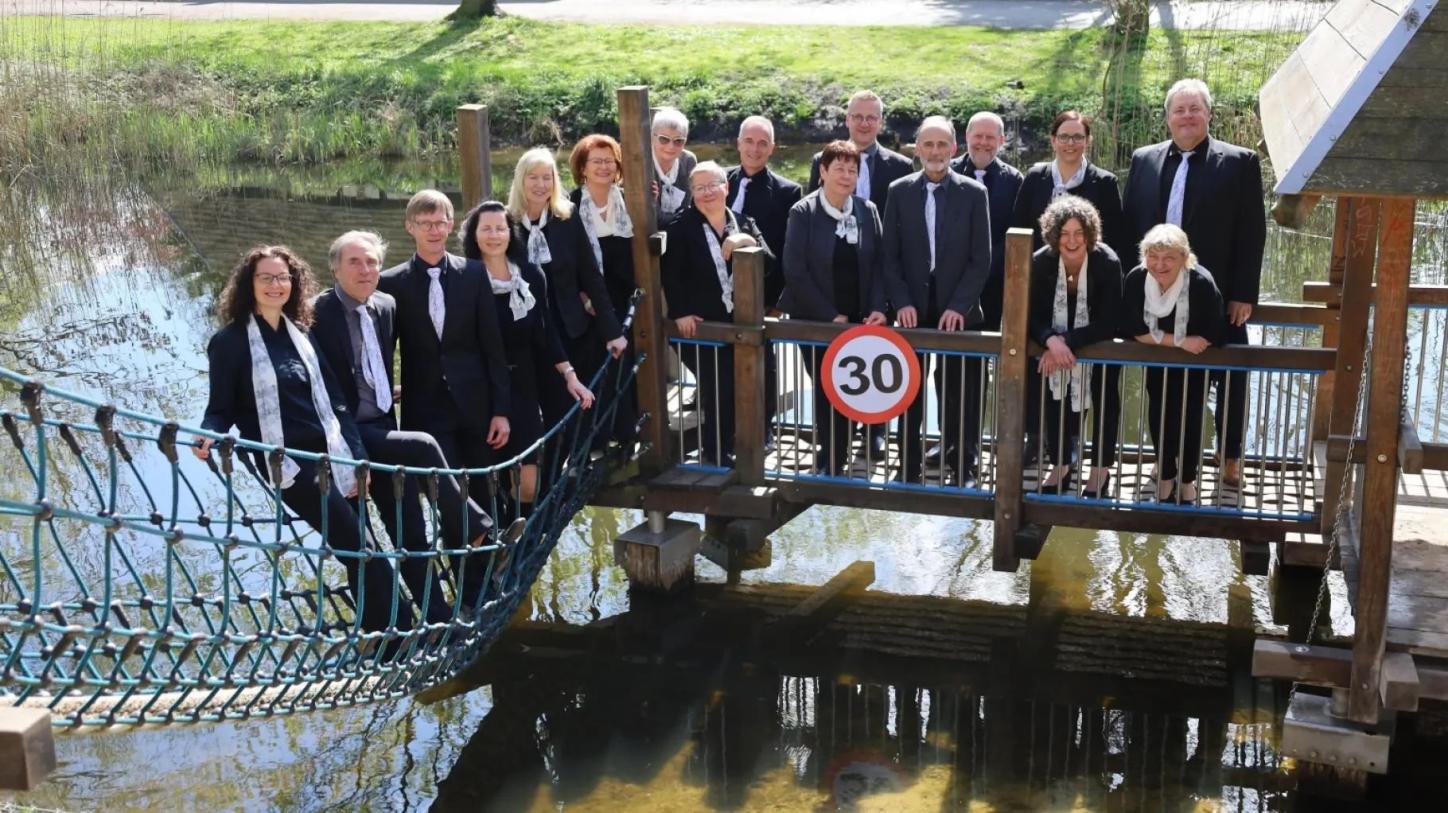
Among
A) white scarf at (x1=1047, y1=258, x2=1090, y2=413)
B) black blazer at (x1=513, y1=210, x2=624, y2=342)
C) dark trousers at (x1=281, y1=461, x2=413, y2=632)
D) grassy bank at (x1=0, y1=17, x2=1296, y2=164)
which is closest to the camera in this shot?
dark trousers at (x1=281, y1=461, x2=413, y2=632)

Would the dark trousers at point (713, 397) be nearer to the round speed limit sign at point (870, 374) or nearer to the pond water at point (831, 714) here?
the round speed limit sign at point (870, 374)

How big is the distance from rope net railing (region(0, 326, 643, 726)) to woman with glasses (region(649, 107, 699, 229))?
80 cm

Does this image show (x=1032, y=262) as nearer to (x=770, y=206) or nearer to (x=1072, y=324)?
(x=1072, y=324)

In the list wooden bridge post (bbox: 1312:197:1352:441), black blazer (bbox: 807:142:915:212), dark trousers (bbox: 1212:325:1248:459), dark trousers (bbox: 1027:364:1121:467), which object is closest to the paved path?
wooden bridge post (bbox: 1312:197:1352:441)

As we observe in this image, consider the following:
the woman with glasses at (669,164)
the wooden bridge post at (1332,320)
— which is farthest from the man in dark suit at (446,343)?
the wooden bridge post at (1332,320)

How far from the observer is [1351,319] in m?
7.27

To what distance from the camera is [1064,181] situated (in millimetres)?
8023

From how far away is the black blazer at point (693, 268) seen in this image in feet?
26.5

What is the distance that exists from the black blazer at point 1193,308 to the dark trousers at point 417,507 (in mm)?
2871

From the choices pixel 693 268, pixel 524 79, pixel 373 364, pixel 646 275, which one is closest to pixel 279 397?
pixel 373 364

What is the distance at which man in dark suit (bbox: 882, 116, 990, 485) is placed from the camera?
7836 millimetres

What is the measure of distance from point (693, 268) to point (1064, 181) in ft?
5.81


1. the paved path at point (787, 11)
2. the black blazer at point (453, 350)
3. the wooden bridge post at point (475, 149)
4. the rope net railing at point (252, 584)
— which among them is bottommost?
the rope net railing at point (252, 584)

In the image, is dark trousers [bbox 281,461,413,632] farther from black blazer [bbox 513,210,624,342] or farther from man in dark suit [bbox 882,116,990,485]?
man in dark suit [bbox 882,116,990,485]
